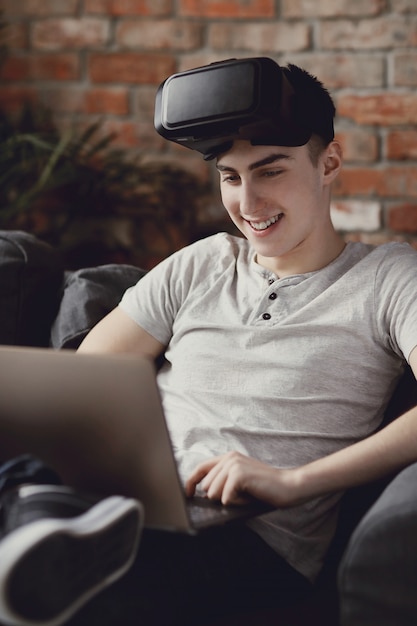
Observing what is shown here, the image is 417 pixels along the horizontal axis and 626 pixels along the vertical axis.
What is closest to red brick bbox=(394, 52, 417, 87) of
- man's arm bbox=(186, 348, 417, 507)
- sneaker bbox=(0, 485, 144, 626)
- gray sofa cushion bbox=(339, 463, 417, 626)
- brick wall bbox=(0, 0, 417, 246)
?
brick wall bbox=(0, 0, 417, 246)

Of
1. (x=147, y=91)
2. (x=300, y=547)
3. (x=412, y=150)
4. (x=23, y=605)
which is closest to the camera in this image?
(x=23, y=605)

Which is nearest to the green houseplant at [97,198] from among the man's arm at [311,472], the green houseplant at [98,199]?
the green houseplant at [98,199]

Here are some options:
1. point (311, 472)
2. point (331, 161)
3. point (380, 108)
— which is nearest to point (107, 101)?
point (380, 108)

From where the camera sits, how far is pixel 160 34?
2.60 metres

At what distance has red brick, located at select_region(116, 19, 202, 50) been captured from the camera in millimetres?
2566

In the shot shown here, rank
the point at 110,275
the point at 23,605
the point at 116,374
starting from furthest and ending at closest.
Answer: the point at 110,275, the point at 116,374, the point at 23,605

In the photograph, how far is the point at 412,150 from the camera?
2381mm

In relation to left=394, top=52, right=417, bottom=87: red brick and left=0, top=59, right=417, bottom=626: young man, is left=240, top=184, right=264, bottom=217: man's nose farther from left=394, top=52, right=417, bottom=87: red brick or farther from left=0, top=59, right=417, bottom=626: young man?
left=394, top=52, right=417, bottom=87: red brick

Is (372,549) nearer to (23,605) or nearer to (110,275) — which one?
(23,605)

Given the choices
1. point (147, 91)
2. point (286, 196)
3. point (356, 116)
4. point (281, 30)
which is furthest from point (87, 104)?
point (286, 196)

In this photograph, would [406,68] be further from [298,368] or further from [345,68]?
[298,368]

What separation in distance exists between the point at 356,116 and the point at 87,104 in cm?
81

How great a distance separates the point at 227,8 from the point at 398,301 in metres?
1.36

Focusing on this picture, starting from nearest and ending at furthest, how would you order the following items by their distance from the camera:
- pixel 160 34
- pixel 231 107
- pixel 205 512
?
pixel 205 512
pixel 231 107
pixel 160 34
